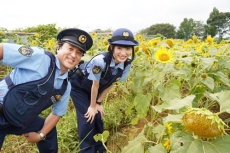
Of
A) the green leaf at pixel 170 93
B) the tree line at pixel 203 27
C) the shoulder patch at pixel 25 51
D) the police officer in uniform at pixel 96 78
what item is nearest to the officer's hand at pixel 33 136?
the police officer in uniform at pixel 96 78

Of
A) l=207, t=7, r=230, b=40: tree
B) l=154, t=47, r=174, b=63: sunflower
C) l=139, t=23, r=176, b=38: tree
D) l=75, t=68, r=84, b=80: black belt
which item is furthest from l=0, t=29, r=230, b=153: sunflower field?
l=139, t=23, r=176, b=38: tree

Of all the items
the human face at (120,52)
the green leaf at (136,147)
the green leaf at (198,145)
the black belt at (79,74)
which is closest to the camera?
the green leaf at (198,145)

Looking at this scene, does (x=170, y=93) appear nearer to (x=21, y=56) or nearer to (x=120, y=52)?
(x=120, y=52)

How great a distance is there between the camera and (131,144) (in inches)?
36.2

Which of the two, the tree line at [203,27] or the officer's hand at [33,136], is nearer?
the officer's hand at [33,136]

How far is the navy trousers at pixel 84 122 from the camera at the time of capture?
5.16 feet

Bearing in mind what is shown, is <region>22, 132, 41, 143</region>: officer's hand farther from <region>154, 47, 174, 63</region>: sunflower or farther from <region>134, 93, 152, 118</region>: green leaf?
<region>154, 47, 174, 63</region>: sunflower

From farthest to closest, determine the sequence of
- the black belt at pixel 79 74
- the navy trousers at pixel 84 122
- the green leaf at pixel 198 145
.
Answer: the black belt at pixel 79 74, the navy trousers at pixel 84 122, the green leaf at pixel 198 145

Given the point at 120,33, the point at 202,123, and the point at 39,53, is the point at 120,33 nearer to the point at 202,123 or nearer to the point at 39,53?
the point at 39,53

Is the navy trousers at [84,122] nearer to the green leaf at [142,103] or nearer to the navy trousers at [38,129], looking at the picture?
the navy trousers at [38,129]

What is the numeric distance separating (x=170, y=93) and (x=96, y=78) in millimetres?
714

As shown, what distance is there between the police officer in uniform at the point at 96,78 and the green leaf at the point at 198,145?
982mm

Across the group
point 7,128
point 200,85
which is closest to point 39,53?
point 7,128

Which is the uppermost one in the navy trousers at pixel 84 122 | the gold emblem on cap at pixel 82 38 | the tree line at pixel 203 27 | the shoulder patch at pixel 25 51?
the tree line at pixel 203 27
